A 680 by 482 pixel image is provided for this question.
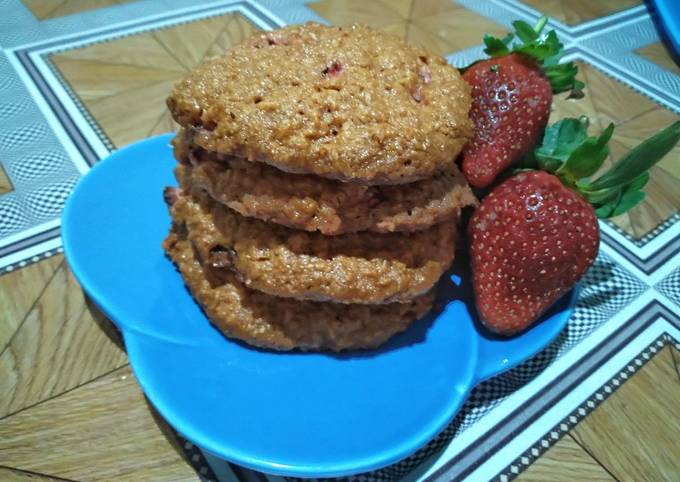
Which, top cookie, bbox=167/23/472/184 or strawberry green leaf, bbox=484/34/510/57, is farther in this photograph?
strawberry green leaf, bbox=484/34/510/57

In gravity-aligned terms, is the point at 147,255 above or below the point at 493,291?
below

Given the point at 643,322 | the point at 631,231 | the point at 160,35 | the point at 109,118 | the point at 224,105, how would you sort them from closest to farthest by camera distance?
the point at 224,105
the point at 643,322
the point at 631,231
the point at 109,118
the point at 160,35

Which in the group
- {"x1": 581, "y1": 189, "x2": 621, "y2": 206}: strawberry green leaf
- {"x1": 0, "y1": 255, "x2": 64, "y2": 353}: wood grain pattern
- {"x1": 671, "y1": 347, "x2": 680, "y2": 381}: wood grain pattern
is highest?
{"x1": 581, "y1": 189, "x2": 621, "y2": 206}: strawberry green leaf

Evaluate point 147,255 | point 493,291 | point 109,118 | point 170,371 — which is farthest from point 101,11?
point 493,291

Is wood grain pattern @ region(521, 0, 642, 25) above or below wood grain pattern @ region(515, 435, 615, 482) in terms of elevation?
above

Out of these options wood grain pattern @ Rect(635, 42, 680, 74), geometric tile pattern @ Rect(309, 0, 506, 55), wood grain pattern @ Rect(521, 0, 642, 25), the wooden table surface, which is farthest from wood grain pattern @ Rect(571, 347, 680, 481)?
wood grain pattern @ Rect(521, 0, 642, 25)

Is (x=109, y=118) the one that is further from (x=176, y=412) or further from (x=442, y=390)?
(x=442, y=390)

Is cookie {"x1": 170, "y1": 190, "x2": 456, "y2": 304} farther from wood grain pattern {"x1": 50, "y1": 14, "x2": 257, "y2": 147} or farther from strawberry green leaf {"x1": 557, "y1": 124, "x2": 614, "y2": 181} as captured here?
wood grain pattern {"x1": 50, "y1": 14, "x2": 257, "y2": 147}

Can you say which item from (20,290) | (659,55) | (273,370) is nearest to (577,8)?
(659,55)
